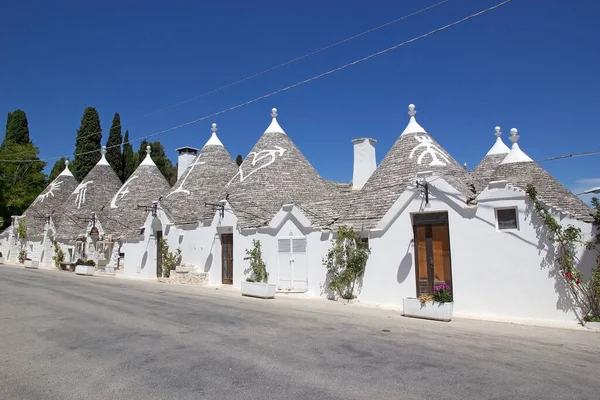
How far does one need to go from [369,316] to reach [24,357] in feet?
24.9

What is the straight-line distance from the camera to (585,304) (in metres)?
10.0

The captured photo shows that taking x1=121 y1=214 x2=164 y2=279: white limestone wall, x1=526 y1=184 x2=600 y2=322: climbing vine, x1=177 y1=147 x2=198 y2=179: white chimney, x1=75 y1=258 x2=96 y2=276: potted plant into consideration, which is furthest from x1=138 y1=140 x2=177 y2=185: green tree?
x1=526 y1=184 x2=600 y2=322: climbing vine

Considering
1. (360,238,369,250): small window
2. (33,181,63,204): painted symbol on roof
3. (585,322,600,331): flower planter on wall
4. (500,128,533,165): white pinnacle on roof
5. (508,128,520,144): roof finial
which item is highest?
(33,181,63,204): painted symbol on roof

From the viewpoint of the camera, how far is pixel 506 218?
11.3 meters

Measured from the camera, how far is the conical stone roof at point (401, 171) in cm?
1480

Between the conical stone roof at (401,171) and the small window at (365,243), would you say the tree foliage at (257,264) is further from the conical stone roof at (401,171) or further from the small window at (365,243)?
the small window at (365,243)

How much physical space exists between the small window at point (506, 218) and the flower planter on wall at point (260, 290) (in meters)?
7.66

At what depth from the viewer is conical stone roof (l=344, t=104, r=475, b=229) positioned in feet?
48.5

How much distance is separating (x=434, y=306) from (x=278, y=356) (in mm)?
5588

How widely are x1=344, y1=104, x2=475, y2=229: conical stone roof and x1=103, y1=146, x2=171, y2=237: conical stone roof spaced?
15.0 m

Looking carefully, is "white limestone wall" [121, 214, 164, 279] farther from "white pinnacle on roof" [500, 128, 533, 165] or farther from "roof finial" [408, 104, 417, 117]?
"white pinnacle on roof" [500, 128, 533, 165]

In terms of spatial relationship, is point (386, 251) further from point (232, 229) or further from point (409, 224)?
point (232, 229)

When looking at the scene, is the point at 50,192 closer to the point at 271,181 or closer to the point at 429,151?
the point at 271,181

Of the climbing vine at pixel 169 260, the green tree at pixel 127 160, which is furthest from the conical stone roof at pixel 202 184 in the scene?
the green tree at pixel 127 160
